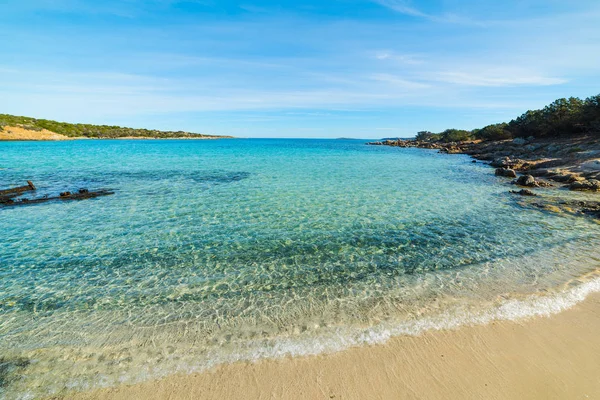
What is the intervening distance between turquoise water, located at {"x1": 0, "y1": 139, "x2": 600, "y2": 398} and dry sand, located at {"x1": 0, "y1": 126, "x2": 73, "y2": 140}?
13590 centimetres


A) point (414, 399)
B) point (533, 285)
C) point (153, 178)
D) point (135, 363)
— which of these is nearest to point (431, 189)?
point (533, 285)

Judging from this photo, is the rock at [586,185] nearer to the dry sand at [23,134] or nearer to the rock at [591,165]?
the rock at [591,165]

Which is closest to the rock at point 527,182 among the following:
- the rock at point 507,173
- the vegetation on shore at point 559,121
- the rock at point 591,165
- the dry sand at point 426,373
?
the rock at point 507,173

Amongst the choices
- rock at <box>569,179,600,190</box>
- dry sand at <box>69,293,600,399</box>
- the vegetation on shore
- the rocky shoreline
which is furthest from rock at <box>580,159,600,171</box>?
dry sand at <box>69,293,600,399</box>

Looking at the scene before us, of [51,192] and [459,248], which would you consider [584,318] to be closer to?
[459,248]

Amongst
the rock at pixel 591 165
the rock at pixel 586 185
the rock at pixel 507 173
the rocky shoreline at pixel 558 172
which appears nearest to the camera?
the rocky shoreline at pixel 558 172

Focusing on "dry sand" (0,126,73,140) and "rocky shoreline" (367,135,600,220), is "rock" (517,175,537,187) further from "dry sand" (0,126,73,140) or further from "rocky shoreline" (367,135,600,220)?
"dry sand" (0,126,73,140)

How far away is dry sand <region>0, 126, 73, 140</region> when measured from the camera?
10789 cm

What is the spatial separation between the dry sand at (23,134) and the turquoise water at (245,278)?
446 feet

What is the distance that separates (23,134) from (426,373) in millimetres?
160372

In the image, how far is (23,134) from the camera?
11325cm

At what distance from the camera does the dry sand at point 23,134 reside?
107887 millimetres

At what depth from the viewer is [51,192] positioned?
21234mm

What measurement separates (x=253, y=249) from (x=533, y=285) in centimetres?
946
